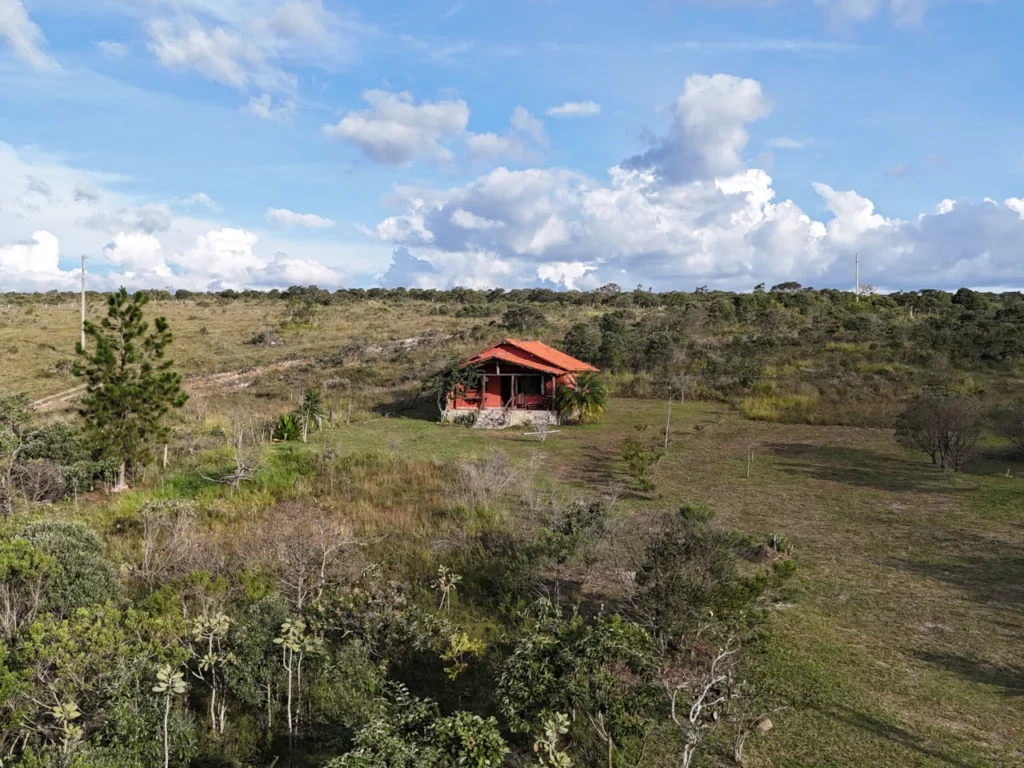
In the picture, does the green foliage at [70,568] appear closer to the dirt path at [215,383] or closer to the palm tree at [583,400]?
the palm tree at [583,400]

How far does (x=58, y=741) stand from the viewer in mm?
5727

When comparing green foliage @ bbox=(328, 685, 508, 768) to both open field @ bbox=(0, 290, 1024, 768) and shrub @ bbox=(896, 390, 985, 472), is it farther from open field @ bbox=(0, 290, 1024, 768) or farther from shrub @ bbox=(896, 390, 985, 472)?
shrub @ bbox=(896, 390, 985, 472)

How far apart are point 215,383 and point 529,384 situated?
15830 mm

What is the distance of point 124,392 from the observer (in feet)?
47.8

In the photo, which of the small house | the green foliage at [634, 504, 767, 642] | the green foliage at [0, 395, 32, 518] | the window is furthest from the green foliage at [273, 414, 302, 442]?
the green foliage at [634, 504, 767, 642]

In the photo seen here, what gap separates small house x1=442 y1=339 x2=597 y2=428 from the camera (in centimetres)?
2450

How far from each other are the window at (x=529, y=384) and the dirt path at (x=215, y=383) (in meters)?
13.2

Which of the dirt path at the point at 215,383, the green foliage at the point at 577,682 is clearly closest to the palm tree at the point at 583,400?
the dirt path at the point at 215,383

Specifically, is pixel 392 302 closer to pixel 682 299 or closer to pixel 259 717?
pixel 682 299

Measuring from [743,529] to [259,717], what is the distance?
28.7ft

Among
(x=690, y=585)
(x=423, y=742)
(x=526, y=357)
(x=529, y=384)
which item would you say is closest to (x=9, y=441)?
(x=423, y=742)

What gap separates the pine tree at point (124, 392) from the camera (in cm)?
1448

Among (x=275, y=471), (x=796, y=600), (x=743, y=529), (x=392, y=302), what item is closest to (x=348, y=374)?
(x=275, y=471)

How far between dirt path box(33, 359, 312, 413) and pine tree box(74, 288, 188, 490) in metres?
12.5
